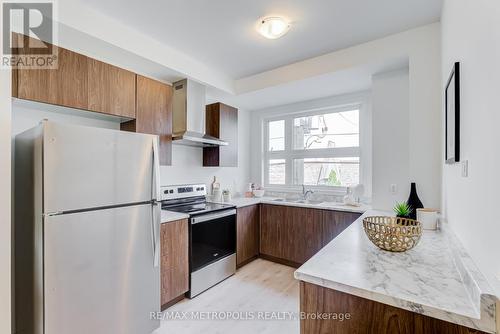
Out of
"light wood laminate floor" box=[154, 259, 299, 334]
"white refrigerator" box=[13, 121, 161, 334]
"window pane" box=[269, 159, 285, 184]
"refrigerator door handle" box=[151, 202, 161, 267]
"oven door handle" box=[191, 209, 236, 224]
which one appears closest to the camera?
"white refrigerator" box=[13, 121, 161, 334]

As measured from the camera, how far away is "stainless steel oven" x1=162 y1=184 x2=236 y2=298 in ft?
7.75

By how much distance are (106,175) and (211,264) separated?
58.6 inches

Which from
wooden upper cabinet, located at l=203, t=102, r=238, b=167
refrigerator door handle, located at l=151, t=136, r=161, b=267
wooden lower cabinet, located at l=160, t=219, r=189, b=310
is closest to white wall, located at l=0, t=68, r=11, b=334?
refrigerator door handle, located at l=151, t=136, r=161, b=267

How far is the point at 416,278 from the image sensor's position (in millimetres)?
939

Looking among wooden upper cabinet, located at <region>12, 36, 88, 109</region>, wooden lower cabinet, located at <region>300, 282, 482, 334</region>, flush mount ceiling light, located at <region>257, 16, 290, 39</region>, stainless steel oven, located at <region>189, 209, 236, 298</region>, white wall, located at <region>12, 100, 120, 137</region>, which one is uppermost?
flush mount ceiling light, located at <region>257, 16, 290, 39</region>

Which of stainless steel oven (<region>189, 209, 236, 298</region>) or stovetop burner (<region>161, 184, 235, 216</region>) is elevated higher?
stovetop burner (<region>161, 184, 235, 216</region>)

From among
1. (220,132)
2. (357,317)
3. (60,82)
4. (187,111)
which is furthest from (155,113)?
(357,317)

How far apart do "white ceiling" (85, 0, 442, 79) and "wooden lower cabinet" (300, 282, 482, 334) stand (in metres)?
1.91

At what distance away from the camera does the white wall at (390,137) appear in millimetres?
2393

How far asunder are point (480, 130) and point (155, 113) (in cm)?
244

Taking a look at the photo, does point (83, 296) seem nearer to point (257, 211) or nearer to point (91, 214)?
point (91, 214)

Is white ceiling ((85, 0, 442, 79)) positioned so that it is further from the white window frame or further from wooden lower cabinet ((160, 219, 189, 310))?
wooden lower cabinet ((160, 219, 189, 310))

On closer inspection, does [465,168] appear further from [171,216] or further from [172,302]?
[172,302]

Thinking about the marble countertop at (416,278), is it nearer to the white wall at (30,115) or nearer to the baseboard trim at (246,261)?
the baseboard trim at (246,261)
